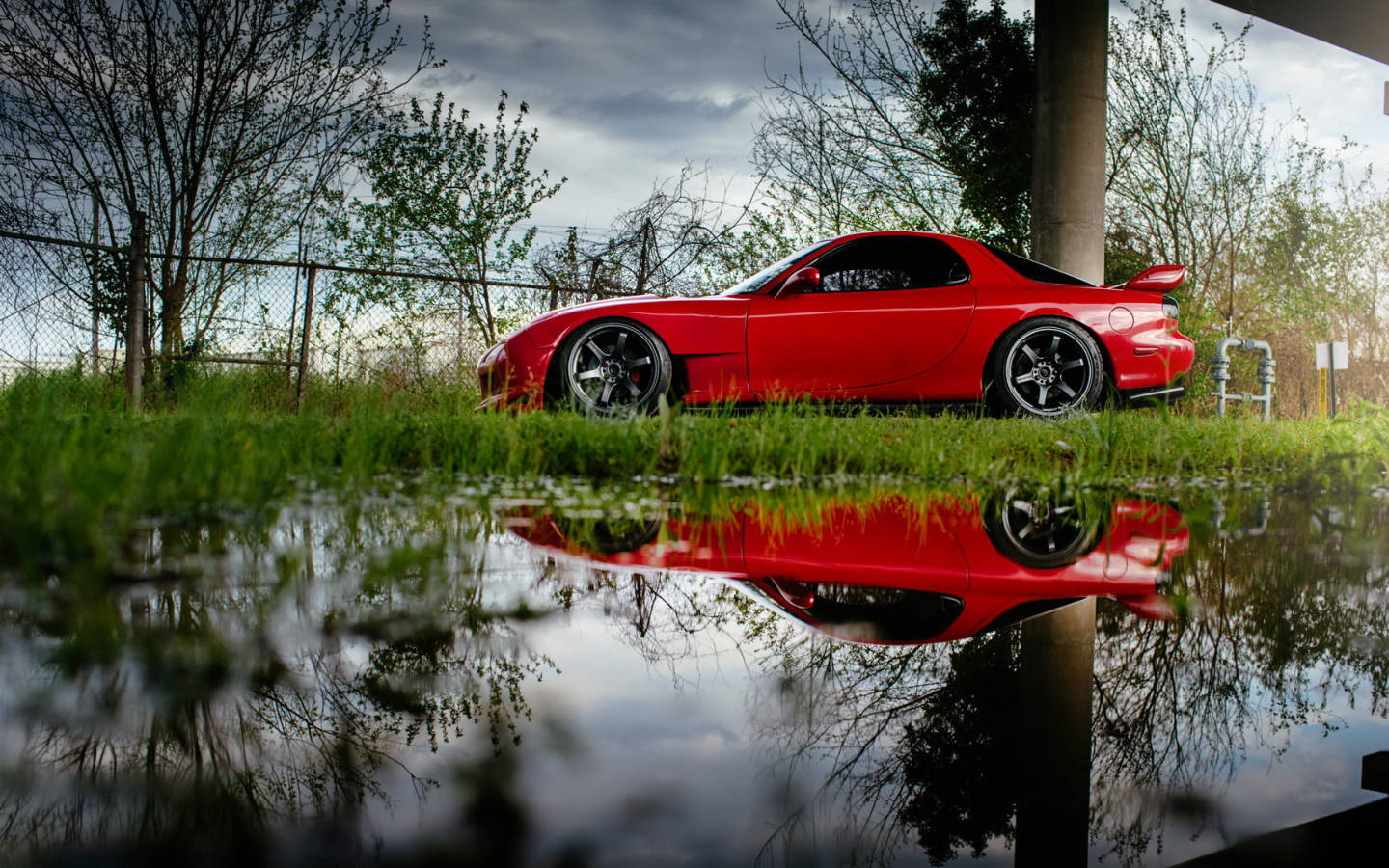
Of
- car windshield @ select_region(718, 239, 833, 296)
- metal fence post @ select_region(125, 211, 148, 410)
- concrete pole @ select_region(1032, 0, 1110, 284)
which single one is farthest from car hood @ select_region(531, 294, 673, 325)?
metal fence post @ select_region(125, 211, 148, 410)

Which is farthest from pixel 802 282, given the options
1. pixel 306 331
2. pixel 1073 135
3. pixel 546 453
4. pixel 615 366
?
pixel 306 331

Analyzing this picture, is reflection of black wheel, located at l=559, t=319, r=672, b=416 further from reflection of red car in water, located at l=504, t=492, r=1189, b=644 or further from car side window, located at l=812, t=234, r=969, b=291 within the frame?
reflection of red car in water, located at l=504, t=492, r=1189, b=644

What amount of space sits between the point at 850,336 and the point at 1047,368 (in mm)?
1369

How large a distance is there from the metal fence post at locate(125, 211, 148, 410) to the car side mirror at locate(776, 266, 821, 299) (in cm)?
612

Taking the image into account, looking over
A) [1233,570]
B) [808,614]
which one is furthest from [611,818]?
[1233,570]

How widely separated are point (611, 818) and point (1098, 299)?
5.76 m

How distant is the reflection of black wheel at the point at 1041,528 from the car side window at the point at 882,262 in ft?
9.15

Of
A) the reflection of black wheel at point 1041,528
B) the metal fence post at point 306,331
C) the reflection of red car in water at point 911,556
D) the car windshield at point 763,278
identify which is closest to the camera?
the reflection of red car in water at point 911,556

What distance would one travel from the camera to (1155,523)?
2688 mm

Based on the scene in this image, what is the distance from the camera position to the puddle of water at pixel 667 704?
0.78 m

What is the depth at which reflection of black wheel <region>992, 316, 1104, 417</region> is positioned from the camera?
18.5 feet

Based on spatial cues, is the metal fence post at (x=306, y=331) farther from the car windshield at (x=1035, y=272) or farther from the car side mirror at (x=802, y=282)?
the car windshield at (x=1035, y=272)

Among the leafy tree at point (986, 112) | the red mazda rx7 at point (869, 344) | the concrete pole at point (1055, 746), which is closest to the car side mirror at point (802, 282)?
the red mazda rx7 at point (869, 344)

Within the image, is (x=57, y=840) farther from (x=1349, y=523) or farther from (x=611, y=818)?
(x=1349, y=523)
